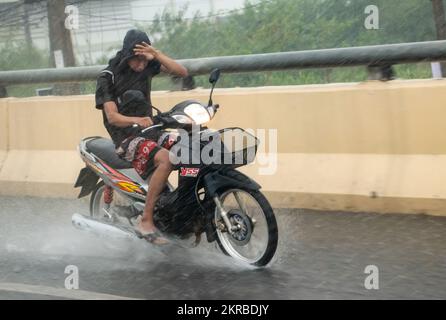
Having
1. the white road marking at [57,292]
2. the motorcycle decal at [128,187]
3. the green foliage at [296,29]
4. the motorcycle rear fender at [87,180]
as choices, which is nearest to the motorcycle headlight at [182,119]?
the motorcycle decal at [128,187]

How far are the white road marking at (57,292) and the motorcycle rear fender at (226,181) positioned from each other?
104 centimetres

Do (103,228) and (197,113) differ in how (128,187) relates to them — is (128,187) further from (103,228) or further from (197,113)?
(197,113)

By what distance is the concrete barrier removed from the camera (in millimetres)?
7133

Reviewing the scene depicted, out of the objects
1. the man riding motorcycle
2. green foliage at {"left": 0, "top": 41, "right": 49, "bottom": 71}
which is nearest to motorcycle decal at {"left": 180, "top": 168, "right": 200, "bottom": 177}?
the man riding motorcycle

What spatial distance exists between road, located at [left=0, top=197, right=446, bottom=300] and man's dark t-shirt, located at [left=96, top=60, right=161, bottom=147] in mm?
952

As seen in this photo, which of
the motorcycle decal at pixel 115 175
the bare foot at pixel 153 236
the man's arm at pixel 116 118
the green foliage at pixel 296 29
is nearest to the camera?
the man's arm at pixel 116 118

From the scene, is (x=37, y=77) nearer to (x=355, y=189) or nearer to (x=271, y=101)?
(x=271, y=101)

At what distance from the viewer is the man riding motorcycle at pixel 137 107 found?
6.14 meters

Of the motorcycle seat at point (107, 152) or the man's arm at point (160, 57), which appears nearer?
the man's arm at point (160, 57)

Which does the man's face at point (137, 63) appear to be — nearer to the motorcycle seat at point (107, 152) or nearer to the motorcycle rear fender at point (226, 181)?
the motorcycle seat at point (107, 152)

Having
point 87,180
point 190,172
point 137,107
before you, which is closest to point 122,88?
point 137,107

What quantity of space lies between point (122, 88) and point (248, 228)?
61.0 inches

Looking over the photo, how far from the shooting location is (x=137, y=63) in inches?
246

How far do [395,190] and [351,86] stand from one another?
1.11 m
